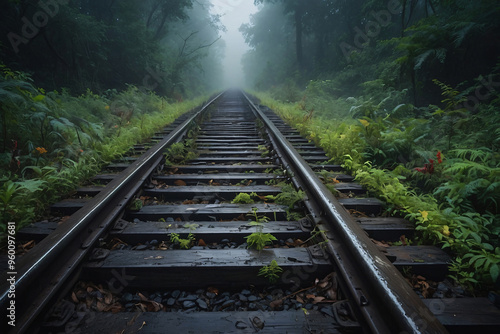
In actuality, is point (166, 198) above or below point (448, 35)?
below

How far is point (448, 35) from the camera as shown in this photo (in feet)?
17.6

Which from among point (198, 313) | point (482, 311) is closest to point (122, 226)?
point (198, 313)

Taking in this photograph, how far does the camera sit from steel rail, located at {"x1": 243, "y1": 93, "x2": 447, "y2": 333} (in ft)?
3.55

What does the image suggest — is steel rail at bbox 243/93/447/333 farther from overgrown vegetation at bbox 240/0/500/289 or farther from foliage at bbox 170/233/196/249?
foliage at bbox 170/233/196/249

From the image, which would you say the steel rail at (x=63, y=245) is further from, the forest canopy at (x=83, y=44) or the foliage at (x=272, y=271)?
the forest canopy at (x=83, y=44)

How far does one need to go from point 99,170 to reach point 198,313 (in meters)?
2.80

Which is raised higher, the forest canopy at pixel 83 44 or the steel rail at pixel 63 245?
the forest canopy at pixel 83 44

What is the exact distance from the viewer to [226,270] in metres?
1.64

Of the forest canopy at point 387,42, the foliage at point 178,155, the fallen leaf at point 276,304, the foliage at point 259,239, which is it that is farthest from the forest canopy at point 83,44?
the forest canopy at point 387,42

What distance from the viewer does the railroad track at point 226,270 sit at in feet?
4.21

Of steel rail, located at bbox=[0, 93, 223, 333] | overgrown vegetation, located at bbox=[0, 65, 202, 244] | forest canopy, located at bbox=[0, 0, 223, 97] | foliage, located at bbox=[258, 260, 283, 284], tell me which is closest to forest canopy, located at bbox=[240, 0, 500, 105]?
foliage, located at bbox=[258, 260, 283, 284]

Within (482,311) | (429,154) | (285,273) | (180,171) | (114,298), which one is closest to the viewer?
(482,311)

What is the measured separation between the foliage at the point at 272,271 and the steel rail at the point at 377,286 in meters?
0.39

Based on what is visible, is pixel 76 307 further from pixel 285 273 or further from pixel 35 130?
pixel 35 130
